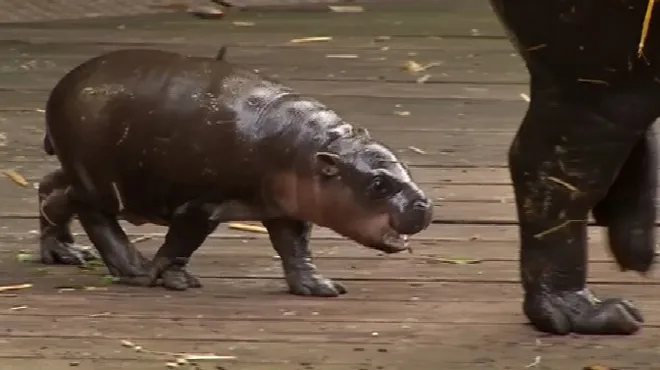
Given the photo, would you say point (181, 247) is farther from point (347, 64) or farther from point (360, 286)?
point (347, 64)

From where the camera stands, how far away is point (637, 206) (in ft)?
8.14

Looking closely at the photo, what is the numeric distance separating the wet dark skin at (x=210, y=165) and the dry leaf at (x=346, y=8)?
2889 millimetres

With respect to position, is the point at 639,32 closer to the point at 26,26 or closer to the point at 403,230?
the point at 403,230

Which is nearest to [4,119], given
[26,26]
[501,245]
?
[26,26]

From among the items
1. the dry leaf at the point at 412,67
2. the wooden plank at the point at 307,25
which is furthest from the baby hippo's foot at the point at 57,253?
the wooden plank at the point at 307,25

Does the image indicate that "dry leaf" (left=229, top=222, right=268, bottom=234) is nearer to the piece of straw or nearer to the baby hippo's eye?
the baby hippo's eye

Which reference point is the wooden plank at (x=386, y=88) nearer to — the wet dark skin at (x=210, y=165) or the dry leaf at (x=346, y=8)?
the dry leaf at (x=346, y=8)

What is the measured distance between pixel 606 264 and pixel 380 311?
0.58 metres

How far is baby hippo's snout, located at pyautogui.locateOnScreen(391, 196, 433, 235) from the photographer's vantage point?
2.56 metres

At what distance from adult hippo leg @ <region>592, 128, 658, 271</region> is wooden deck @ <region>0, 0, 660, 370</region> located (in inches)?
6.1

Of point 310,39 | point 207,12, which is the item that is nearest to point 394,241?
point 310,39

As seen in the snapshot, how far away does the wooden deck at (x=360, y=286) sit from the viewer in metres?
2.43

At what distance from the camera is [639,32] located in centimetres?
219

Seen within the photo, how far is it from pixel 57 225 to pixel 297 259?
523 mm
